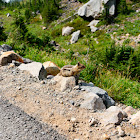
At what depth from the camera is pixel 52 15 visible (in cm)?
3719

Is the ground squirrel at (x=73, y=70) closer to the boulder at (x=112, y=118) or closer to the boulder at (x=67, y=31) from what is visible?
the boulder at (x=112, y=118)

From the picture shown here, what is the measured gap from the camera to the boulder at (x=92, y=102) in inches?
134

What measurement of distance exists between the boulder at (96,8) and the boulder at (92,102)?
2490 cm

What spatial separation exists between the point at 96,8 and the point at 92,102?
27002mm

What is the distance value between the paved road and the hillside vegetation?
9.06 feet

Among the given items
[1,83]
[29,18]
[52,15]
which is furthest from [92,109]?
[29,18]

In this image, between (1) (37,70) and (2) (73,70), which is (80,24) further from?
(2) (73,70)

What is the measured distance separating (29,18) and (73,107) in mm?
47246

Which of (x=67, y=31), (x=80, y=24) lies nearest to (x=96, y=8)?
(x=80, y=24)

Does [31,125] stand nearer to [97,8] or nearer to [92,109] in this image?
[92,109]

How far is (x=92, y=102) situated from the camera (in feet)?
11.3

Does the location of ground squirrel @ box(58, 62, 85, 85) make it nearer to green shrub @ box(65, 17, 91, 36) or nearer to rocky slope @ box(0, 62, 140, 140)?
rocky slope @ box(0, 62, 140, 140)

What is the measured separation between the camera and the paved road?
2.34 m

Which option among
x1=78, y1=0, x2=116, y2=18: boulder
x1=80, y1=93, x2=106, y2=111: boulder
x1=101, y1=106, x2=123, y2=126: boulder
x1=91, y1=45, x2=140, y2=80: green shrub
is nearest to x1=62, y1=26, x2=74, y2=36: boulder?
x1=78, y1=0, x2=116, y2=18: boulder
